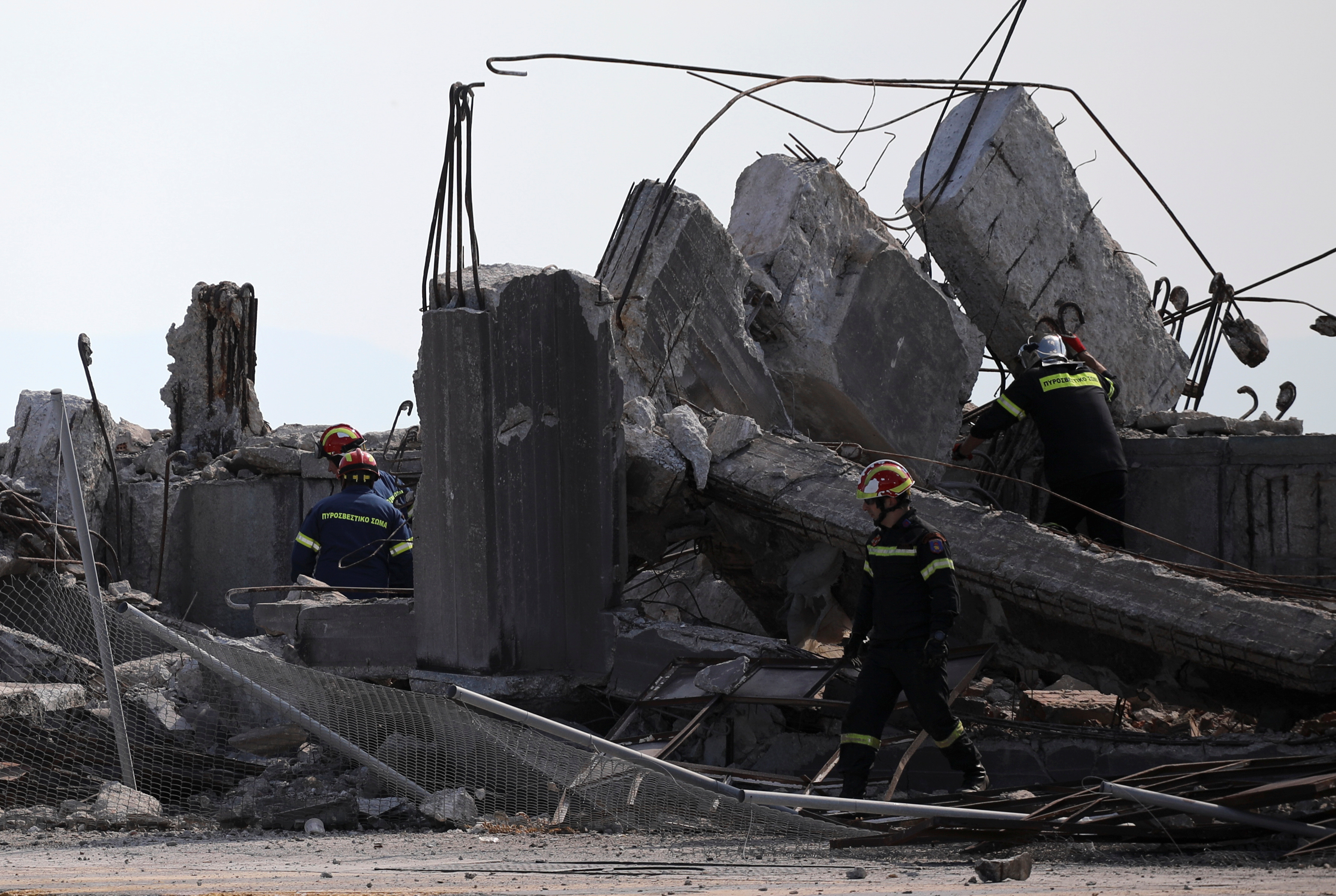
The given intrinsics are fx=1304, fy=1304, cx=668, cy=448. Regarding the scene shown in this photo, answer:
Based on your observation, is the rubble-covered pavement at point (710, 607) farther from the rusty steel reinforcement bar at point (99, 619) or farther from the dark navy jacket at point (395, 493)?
the dark navy jacket at point (395, 493)

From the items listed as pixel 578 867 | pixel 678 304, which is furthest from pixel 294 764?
pixel 678 304

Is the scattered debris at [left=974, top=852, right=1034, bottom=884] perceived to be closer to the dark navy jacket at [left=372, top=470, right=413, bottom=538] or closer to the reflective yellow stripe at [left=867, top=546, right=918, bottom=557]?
the reflective yellow stripe at [left=867, top=546, right=918, bottom=557]

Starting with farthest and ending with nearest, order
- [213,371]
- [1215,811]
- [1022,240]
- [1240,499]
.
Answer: [213,371] < [1022,240] < [1240,499] < [1215,811]

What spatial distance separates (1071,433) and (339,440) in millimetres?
4778

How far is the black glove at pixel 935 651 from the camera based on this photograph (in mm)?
5941

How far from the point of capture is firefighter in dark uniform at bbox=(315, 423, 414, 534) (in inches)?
343

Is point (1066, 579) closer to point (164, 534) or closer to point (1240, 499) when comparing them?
point (1240, 499)

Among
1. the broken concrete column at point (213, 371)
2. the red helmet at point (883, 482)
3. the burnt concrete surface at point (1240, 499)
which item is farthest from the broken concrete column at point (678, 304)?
the broken concrete column at point (213, 371)

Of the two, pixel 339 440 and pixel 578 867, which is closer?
pixel 578 867

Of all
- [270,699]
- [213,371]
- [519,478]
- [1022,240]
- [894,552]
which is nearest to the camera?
[270,699]

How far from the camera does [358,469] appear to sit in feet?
27.5

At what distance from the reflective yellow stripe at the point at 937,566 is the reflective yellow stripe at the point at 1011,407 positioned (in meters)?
2.51

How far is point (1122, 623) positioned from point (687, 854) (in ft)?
9.71

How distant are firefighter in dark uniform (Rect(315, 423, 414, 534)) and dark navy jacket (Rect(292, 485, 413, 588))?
19 centimetres
